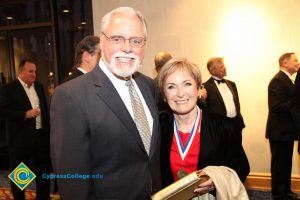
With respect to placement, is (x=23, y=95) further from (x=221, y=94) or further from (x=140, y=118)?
(x=140, y=118)

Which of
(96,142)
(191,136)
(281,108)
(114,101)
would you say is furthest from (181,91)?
(281,108)

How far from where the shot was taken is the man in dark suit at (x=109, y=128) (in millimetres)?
1400

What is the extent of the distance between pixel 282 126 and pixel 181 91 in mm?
2719

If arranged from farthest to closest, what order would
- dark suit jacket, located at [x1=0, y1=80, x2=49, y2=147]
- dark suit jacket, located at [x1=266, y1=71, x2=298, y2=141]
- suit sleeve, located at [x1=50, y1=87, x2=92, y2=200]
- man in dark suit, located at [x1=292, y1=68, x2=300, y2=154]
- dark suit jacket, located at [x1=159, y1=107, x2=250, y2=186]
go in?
dark suit jacket, located at [x1=266, y1=71, x2=298, y2=141], dark suit jacket, located at [x1=0, y1=80, x2=49, y2=147], man in dark suit, located at [x1=292, y1=68, x2=300, y2=154], dark suit jacket, located at [x1=159, y1=107, x2=250, y2=186], suit sleeve, located at [x1=50, y1=87, x2=92, y2=200]

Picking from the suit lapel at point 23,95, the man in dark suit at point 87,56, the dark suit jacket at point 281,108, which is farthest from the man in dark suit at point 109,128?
the dark suit jacket at point 281,108

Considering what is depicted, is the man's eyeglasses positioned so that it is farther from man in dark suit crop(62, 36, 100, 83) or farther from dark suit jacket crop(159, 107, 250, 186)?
man in dark suit crop(62, 36, 100, 83)

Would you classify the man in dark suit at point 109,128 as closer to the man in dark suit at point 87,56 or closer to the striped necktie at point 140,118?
the striped necktie at point 140,118

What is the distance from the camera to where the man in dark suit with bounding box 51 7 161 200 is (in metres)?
1.40

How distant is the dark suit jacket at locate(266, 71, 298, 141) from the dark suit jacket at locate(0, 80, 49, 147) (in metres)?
3.05

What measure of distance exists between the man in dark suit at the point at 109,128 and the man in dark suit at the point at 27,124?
99.4 inches

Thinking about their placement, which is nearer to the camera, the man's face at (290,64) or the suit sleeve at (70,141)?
the suit sleeve at (70,141)

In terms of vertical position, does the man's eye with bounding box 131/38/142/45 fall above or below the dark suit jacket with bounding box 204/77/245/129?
above

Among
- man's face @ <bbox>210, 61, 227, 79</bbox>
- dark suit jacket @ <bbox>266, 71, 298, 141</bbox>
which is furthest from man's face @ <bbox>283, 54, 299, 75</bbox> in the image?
man's face @ <bbox>210, 61, 227, 79</bbox>

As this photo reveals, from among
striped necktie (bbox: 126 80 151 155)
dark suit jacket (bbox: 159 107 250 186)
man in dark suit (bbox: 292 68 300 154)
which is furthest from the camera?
man in dark suit (bbox: 292 68 300 154)
